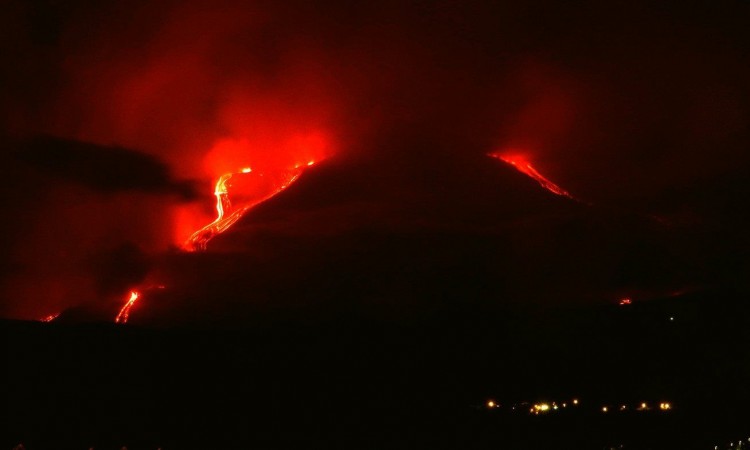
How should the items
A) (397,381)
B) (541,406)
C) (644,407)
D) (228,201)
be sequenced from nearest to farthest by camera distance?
(397,381), (541,406), (644,407), (228,201)

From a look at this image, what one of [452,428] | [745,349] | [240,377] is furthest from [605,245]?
[240,377]

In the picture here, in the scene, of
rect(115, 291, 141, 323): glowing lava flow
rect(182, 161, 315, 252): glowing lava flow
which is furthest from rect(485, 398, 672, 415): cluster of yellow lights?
rect(182, 161, 315, 252): glowing lava flow

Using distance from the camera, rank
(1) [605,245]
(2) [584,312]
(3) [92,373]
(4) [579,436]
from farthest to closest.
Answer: (1) [605,245], (2) [584,312], (4) [579,436], (3) [92,373]

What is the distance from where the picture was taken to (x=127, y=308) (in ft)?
77.9

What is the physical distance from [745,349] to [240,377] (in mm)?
11377

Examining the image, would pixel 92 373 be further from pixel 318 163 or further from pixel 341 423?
pixel 318 163

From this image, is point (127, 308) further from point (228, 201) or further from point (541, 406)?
point (541, 406)

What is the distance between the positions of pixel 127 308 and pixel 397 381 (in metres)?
9.46

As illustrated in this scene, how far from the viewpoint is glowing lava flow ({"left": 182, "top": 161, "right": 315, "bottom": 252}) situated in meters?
26.3

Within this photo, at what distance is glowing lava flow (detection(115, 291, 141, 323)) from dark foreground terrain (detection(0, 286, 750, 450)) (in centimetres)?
403

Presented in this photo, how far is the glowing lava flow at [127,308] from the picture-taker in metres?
22.6

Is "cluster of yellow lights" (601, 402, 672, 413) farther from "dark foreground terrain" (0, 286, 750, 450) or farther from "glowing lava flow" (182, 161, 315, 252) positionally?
"glowing lava flow" (182, 161, 315, 252)

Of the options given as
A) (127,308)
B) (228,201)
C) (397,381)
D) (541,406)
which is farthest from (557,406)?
(228,201)

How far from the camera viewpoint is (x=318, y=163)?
29.0 meters
